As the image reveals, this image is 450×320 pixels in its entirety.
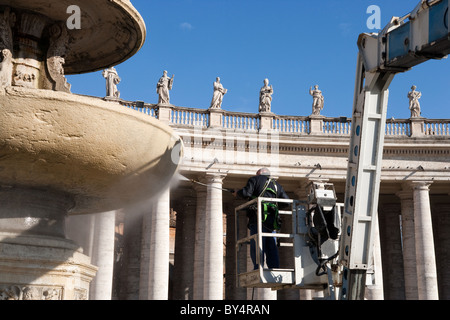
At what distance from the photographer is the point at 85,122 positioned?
8.95m

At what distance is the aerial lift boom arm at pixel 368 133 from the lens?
34.3 feet

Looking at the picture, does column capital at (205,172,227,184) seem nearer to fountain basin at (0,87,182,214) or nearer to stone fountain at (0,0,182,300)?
stone fountain at (0,0,182,300)

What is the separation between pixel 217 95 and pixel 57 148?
90.7 ft

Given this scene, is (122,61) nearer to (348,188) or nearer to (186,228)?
(348,188)

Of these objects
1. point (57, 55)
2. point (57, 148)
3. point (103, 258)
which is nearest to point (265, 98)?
point (103, 258)

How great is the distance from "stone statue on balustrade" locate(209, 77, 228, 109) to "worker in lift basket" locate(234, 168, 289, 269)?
23056 millimetres

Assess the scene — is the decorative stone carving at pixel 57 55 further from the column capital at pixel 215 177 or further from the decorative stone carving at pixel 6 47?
the column capital at pixel 215 177

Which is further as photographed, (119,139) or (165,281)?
(165,281)

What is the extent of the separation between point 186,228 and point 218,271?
7244 millimetres

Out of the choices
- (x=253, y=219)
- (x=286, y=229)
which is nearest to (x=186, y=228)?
(x=286, y=229)

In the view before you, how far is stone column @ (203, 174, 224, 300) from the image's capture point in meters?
33.0

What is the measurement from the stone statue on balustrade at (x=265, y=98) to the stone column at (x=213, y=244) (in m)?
5.42


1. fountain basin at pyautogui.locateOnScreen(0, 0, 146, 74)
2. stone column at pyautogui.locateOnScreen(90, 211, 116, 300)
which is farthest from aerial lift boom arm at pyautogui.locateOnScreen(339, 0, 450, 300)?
stone column at pyautogui.locateOnScreen(90, 211, 116, 300)
